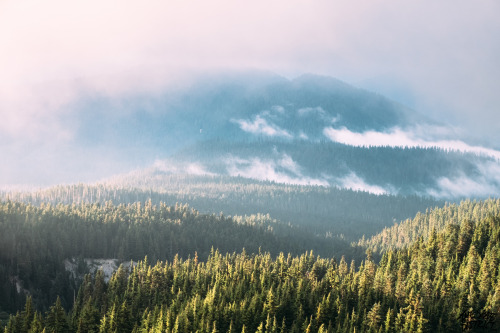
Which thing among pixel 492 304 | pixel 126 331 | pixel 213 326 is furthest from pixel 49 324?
pixel 492 304

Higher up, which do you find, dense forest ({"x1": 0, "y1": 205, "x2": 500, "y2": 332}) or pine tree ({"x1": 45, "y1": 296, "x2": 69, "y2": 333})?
dense forest ({"x1": 0, "y1": 205, "x2": 500, "y2": 332})

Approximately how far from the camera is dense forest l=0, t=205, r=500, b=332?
146 meters

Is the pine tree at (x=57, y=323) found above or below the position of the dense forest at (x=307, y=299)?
below

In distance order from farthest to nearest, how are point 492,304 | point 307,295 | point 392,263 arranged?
1. point 392,263
2. point 307,295
3. point 492,304

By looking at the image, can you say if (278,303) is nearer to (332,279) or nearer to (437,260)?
(332,279)

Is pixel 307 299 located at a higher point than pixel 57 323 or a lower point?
higher

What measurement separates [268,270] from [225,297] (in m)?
28.7

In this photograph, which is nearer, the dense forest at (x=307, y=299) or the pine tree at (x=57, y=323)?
the pine tree at (x=57, y=323)

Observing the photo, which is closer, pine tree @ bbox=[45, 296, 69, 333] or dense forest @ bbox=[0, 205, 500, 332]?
pine tree @ bbox=[45, 296, 69, 333]

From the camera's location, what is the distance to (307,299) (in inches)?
6334

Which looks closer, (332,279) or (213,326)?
(213,326)

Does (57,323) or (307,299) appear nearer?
(57,323)

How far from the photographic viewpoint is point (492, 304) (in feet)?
497

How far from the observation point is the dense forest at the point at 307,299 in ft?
479
